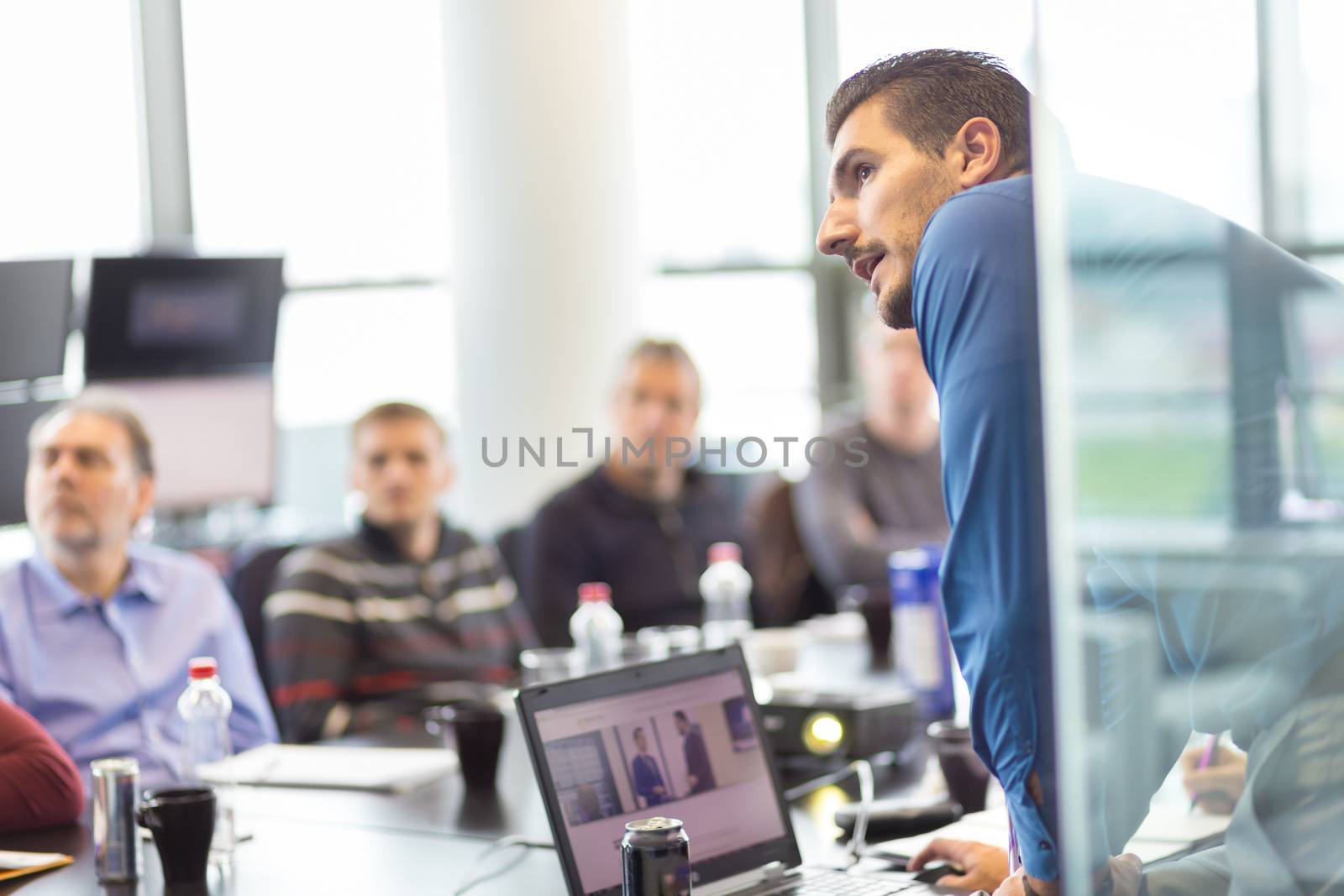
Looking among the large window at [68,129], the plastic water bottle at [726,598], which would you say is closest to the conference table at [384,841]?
the plastic water bottle at [726,598]

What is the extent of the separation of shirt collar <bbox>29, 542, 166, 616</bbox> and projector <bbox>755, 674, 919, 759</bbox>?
1.08 metres

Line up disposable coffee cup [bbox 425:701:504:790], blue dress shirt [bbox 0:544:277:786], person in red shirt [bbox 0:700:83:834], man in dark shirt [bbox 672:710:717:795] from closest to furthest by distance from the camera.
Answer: man in dark shirt [bbox 672:710:717:795], person in red shirt [bbox 0:700:83:834], disposable coffee cup [bbox 425:701:504:790], blue dress shirt [bbox 0:544:277:786]

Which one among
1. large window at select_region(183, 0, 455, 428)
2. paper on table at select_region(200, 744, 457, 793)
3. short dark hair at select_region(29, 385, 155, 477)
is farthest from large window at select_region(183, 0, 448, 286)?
paper on table at select_region(200, 744, 457, 793)

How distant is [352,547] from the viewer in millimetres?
3096

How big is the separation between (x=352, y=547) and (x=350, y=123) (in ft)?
8.70

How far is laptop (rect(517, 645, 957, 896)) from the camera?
56.3 inches

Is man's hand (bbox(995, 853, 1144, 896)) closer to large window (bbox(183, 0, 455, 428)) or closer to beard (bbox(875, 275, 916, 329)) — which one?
beard (bbox(875, 275, 916, 329))

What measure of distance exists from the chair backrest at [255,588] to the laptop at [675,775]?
1.62 meters

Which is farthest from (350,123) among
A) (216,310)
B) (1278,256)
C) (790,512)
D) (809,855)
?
(1278,256)

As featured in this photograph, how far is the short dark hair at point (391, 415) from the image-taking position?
3113mm

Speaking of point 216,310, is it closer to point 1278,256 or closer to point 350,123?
point 350,123

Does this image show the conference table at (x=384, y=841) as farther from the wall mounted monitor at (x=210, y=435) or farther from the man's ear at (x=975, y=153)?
the wall mounted monitor at (x=210, y=435)

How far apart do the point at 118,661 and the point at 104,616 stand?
3.1 inches

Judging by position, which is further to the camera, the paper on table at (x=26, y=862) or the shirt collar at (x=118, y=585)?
the shirt collar at (x=118, y=585)
